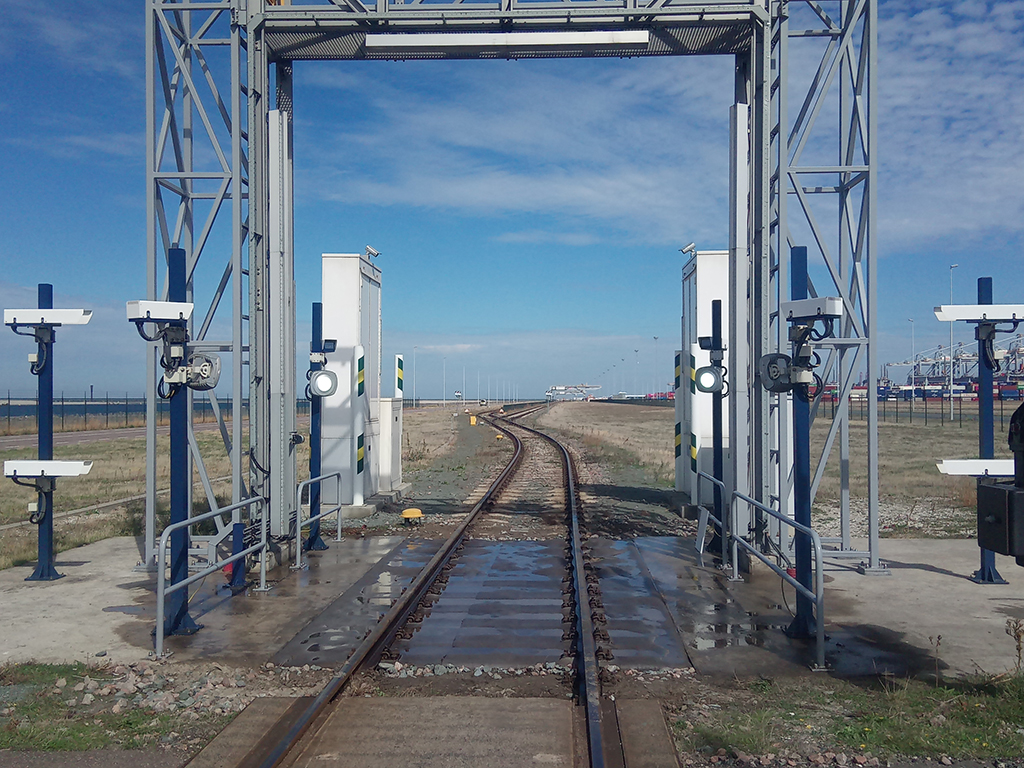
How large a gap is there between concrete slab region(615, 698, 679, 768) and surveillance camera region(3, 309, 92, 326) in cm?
732

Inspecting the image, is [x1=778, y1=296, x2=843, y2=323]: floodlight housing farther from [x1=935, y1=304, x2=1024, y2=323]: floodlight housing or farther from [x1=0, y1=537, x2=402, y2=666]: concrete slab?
[x1=0, y1=537, x2=402, y2=666]: concrete slab

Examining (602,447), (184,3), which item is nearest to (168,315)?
(184,3)

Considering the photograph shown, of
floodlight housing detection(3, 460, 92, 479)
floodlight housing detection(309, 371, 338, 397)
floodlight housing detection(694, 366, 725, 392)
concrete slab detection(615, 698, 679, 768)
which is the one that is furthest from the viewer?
floodlight housing detection(309, 371, 338, 397)

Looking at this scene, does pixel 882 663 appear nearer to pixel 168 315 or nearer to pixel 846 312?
pixel 846 312

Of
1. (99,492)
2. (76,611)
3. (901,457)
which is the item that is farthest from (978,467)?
(901,457)

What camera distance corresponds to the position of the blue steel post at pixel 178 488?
24.6ft

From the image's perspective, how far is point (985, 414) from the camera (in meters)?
9.52

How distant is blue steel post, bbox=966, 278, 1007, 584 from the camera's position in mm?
9328

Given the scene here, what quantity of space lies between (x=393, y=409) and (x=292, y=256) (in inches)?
273

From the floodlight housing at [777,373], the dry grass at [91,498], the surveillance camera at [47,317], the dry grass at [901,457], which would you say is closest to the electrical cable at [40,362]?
the surveillance camera at [47,317]

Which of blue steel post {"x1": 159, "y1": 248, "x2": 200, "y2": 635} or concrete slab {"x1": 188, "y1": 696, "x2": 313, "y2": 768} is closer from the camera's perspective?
concrete slab {"x1": 188, "y1": 696, "x2": 313, "y2": 768}

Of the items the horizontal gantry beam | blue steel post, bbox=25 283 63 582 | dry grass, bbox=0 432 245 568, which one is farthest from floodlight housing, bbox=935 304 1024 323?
dry grass, bbox=0 432 245 568

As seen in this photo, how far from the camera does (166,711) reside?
5.58m

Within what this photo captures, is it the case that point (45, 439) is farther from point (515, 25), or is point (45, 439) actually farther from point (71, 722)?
point (515, 25)
